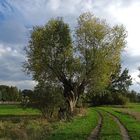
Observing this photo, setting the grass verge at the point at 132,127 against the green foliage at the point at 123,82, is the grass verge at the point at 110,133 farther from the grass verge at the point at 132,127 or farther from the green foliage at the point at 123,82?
the green foliage at the point at 123,82

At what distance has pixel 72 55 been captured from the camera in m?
60.3

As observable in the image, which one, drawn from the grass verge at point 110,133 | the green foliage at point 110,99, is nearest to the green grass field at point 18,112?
the grass verge at point 110,133

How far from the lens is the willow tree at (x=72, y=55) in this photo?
58812 mm

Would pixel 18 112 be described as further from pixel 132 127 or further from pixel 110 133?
pixel 110 133

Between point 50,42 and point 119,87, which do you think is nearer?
point 50,42

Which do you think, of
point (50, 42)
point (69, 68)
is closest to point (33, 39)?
point (50, 42)

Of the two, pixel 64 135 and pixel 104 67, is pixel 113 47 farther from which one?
pixel 64 135

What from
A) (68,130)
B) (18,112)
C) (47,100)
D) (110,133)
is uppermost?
(18,112)

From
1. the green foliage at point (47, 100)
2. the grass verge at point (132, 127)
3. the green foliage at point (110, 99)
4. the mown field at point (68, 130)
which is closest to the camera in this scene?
the mown field at point (68, 130)

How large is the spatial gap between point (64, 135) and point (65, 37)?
32653 mm

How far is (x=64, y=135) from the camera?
95.3 feet

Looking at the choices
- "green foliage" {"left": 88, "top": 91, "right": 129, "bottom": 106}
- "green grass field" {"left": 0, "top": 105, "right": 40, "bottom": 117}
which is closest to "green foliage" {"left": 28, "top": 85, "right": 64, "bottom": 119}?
"green grass field" {"left": 0, "top": 105, "right": 40, "bottom": 117}

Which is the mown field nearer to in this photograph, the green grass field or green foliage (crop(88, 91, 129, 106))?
the green grass field

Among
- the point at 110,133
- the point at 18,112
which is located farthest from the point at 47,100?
the point at 18,112
